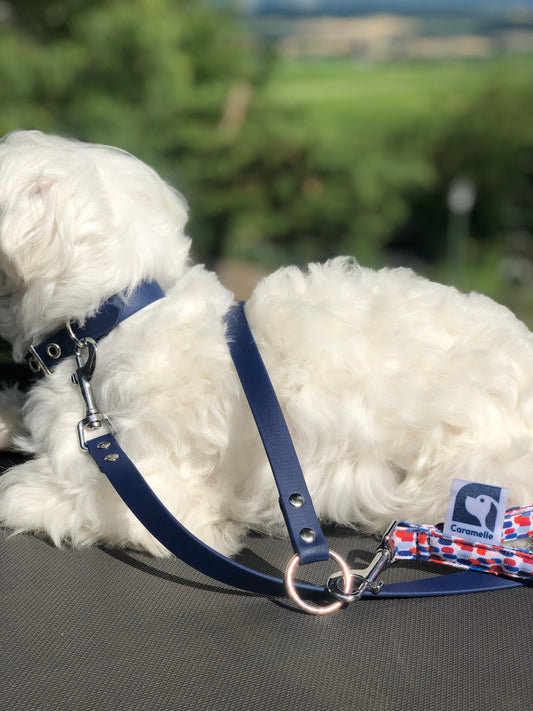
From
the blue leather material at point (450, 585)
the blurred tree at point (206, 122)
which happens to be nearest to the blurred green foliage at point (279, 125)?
the blurred tree at point (206, 122)

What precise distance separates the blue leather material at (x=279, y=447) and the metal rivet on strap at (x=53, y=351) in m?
0.47

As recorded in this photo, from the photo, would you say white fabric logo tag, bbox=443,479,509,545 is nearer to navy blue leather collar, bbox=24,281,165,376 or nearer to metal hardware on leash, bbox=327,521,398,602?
metal hardware on leash, bbox=327,521,398,602

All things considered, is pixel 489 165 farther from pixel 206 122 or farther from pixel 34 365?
pixel 34 365

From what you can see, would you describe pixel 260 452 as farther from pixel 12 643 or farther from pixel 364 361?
pixel 12 643

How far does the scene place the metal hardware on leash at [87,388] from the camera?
1616mm

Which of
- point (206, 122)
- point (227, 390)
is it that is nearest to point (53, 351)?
point (227, 390)

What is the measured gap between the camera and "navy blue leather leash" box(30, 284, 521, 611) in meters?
1.36

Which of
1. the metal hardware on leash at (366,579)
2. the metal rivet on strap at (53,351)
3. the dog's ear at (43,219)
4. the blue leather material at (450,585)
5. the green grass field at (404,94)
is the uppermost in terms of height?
the dog's ear at (43,219)

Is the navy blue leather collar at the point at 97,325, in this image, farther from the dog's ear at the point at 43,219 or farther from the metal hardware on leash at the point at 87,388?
the dog's ear at the point at 43,219

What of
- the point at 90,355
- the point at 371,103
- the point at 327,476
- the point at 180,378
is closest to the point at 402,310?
the point at 327,476

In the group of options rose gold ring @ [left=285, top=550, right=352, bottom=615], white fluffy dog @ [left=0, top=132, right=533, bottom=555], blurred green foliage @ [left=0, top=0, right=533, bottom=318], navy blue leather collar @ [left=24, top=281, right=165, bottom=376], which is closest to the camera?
rose gold ring @ [left=285, top=550, right=352, bottom=615]

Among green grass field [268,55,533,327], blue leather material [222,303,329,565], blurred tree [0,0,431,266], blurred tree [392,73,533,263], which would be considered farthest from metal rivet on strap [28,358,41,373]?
blurred tree [392,73,533,263]

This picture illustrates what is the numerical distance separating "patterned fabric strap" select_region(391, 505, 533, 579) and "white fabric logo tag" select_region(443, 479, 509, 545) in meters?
0.02

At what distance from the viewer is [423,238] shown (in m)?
13.8
